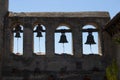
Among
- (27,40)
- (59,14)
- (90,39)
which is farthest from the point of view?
(59,14)

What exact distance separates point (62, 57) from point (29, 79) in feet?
6.17

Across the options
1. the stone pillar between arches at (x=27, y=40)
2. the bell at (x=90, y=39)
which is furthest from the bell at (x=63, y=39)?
the stone pillar between arches at (x=27, y=40)

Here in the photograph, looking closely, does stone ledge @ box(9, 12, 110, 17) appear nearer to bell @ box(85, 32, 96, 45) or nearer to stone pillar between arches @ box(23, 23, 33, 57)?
stone pillar between arches @ box(23, 23, 33, 57)

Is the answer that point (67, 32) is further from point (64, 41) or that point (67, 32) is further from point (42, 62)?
point (42, 62)

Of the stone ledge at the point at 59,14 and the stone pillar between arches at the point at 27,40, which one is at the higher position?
the stone ledge at the point at 59,14

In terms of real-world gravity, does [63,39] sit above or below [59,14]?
below

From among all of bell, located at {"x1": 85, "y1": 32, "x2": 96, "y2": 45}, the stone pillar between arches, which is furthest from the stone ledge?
bell, located at {"x1": 85, "y1": 32, "x2": 96, "y2": 45}

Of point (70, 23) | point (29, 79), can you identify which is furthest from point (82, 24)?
point (29, 79)

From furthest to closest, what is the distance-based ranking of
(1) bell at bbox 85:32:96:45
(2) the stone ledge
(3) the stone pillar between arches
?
(2) the stone ledge < (1) bell at bbox 85:32:96:45 < (3) the stone pillar between arches

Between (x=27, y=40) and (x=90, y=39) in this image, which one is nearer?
(x=27, y=40)

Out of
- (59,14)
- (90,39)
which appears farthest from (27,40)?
(90,39)

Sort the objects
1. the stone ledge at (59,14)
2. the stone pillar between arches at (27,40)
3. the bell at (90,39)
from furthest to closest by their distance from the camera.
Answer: the stone ledge at (59,14) → the bell at (90,39) → the stone pillar between arches at (27,40)

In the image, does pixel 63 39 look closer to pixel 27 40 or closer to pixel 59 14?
pixel 59 14

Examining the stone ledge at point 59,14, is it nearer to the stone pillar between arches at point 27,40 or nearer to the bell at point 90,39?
the stone pillar between arches at point 27,40
